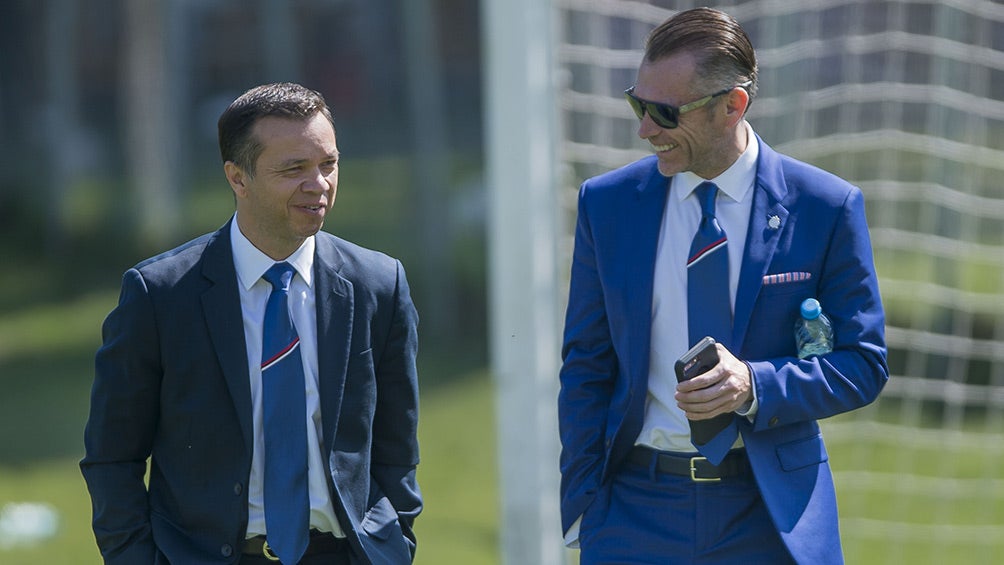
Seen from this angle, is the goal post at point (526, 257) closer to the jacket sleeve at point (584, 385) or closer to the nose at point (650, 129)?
the jacket sleeve at point (584, 385)

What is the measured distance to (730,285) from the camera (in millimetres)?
3391

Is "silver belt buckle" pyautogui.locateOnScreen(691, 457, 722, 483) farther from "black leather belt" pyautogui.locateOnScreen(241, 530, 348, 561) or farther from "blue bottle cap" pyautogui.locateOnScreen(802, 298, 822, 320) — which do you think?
"black leather belt" pyautogui.locateOnScreen(241, 530, 348, 561)

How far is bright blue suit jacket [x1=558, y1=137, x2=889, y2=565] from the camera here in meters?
3.32

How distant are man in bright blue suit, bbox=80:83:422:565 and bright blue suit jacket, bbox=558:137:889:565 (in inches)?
23.7

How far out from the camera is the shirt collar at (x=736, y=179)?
11.3 ft

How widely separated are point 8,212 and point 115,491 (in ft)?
58.2

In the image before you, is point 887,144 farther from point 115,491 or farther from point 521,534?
point 115,491

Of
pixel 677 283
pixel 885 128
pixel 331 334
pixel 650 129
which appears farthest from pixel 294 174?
pixel 885 128

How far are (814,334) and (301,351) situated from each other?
3.90 ft

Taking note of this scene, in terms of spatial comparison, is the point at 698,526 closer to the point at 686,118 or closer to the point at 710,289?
the point at 710,289

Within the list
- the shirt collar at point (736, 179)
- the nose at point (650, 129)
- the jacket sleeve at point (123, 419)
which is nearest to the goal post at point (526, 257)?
the shirt collar at point (736, 179)

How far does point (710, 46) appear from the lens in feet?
11.0

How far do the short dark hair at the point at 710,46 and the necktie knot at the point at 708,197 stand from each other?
24cm

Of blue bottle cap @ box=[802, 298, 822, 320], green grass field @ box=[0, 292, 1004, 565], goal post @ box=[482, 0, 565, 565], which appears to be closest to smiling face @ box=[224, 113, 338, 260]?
blue bottle cap @ box=[802, 298, 822, 320]
